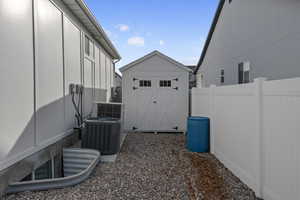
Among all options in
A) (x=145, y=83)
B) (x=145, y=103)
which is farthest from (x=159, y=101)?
(x=145, y=83)

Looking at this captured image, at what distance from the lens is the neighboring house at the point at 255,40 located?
17.0ft

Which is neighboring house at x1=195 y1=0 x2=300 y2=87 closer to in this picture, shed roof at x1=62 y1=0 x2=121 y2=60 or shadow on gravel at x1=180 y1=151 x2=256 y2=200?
shadow on gravel at x1=180 y1=151 x2=256 y2=200

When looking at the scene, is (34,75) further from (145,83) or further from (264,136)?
(145,83)

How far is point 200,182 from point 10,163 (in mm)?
2672

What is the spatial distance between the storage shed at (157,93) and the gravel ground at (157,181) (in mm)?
2803

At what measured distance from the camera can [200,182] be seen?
3586 millimetres

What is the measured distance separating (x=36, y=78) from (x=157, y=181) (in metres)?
2.49

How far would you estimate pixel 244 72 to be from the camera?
7602 mm

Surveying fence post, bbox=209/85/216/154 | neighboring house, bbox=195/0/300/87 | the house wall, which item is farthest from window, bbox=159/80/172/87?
the house wall

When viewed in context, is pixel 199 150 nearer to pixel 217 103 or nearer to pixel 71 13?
pixel 217 103

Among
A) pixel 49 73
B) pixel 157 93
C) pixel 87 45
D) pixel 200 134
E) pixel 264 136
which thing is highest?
pixel 87 45

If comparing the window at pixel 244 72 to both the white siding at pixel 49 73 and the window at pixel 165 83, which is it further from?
the white siding at pixel 49 73

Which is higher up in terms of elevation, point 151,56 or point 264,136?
point 151,56

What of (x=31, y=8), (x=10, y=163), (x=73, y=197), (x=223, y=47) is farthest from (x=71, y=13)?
(x=223, y=47)
